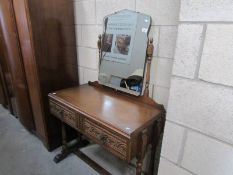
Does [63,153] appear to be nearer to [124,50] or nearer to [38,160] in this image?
[38,160]

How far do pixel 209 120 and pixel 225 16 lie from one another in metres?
0.45

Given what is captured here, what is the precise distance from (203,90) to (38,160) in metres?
1.75

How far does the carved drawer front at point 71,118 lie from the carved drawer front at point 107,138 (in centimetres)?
11

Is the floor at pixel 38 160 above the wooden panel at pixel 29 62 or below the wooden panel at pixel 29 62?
below

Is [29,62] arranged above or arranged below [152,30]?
below

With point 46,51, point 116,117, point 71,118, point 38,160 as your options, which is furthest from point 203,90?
point 38,160

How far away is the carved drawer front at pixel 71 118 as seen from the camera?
1348mm

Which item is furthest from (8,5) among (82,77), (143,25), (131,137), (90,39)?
(131,137)

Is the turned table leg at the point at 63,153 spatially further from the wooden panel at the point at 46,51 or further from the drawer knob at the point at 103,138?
the drawer knob at the point at 103,138

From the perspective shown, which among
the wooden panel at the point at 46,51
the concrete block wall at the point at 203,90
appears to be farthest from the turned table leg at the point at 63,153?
the concrete block wall at the point at 203,90

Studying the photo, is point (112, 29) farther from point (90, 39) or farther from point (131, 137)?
point (131, 137)

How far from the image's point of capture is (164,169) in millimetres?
1115

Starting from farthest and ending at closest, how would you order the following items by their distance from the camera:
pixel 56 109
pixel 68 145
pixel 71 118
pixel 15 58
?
pixel 68 145 < pixel 15 58 < pixel 56 109 < pixel 71 118

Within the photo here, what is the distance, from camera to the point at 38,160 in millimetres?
1864
